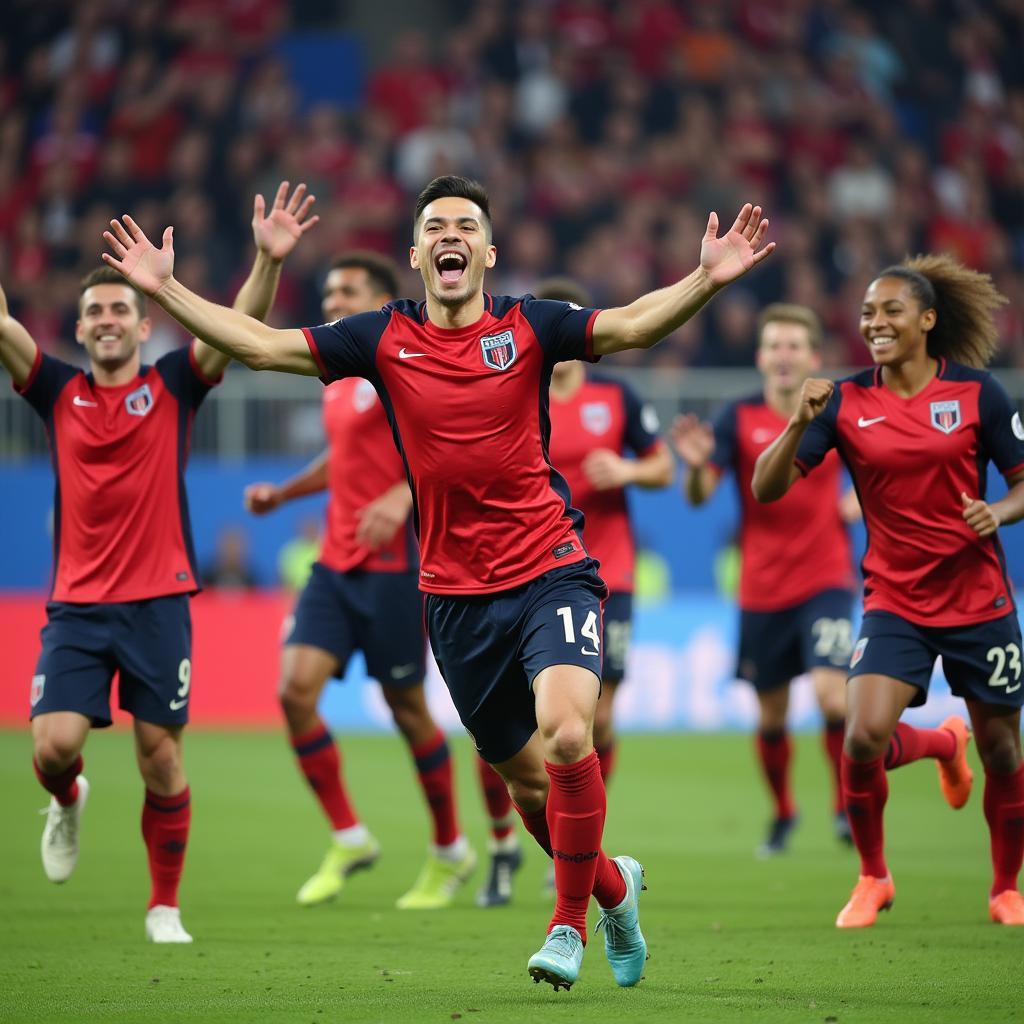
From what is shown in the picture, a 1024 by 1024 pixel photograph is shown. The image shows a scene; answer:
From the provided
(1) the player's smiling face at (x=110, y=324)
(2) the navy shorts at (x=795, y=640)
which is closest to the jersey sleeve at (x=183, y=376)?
(1) the player's smiling face at (x=110, y=324)

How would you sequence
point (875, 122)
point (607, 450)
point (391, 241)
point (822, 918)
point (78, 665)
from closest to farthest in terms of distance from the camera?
1. point (78, 665)
2. point (822, 918)
3. point (607, 450)
4. point (391, 241)
5. point (875, 122)

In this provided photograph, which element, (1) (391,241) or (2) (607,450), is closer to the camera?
(2) (607,450)

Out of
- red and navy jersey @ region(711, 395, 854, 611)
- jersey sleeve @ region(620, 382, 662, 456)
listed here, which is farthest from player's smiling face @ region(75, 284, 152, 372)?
red and navy jersey @ region(711, 395, 854, 611)

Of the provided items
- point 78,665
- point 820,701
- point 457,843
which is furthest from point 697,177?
point 78,665

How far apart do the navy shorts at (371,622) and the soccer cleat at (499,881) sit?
939 mm

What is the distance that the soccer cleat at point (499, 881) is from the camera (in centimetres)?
827

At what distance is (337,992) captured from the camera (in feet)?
18.5

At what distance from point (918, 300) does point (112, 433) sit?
339cm

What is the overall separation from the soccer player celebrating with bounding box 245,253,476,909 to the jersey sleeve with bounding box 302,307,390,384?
234 centimetres

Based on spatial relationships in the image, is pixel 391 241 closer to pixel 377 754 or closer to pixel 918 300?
pixel 377 754

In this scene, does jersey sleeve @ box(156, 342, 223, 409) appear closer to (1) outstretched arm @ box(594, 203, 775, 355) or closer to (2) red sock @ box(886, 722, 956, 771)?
(1) outstretched arm @ box(594, 203, 775, 355)

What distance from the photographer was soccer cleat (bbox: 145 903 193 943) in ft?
22.8

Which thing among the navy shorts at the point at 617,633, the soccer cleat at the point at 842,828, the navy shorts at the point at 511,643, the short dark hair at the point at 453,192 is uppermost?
the short dark hair at the point at 453,192

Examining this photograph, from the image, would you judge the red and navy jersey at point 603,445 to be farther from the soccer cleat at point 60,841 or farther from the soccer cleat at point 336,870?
the soccer cleat at point 60,841
